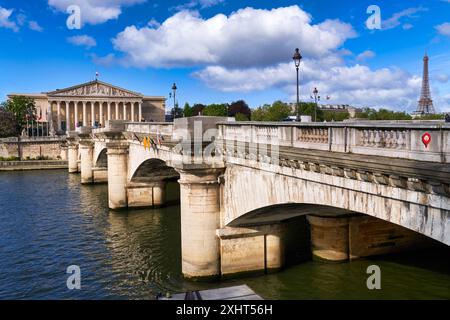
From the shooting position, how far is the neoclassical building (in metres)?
140

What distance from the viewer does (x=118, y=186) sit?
3544 centimetres

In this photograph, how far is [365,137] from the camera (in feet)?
35.8

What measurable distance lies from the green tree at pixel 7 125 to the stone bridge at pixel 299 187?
81905 mm

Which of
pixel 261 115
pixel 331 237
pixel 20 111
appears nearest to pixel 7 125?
pixel 20 111

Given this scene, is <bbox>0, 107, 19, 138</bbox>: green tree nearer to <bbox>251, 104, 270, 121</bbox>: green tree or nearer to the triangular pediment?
the triangular pediment

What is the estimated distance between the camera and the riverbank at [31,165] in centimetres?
7159

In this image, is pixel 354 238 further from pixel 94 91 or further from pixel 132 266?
pixel 94 91

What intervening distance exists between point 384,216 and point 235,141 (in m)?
7.91

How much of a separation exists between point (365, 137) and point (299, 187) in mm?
3183

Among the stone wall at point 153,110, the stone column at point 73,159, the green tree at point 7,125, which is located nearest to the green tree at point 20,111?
the green tree at point 7,125

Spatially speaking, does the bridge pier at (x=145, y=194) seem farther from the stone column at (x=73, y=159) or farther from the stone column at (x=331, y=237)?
the stone column at (x=73, y=159)

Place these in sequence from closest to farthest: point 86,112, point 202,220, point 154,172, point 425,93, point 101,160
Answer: point 202,220 → point 154,172 → point 101,160 → point 425,93 → point 86,112

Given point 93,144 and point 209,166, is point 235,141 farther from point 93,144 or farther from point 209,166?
point 93,144
